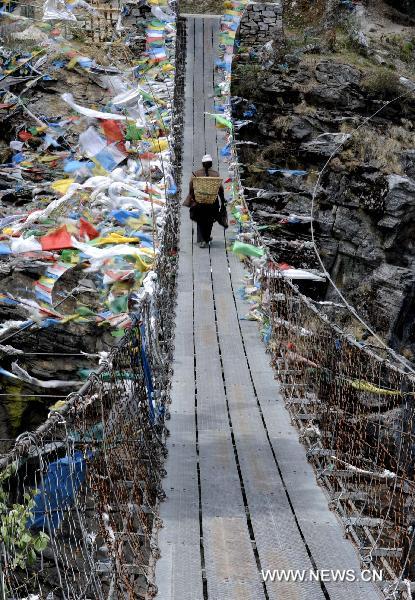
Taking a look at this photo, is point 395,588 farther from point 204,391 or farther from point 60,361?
point 60,361

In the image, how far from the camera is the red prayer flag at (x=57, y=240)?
402 inches

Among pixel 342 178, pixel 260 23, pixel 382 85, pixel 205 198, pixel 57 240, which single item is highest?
pixel 260 23

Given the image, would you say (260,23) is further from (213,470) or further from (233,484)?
(233,484)

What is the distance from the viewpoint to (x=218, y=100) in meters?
16.8

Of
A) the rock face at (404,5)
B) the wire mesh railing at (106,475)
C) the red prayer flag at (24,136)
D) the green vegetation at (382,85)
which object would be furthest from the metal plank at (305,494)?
the rock face at (404,5)

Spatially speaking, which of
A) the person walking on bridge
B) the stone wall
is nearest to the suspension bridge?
the person walking on bridge

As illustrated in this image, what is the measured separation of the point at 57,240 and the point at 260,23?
11.2m

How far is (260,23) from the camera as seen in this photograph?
19828mm

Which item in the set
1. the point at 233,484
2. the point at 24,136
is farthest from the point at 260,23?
the point at 233,484

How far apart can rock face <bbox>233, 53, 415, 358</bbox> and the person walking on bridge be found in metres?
5.01

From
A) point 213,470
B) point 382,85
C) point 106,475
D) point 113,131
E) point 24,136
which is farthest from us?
point 382,85

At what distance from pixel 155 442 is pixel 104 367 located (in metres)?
1.20

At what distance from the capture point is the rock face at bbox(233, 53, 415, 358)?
16.6 metres

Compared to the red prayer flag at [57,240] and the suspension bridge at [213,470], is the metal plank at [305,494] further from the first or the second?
the red prayer flag at [57,240]
